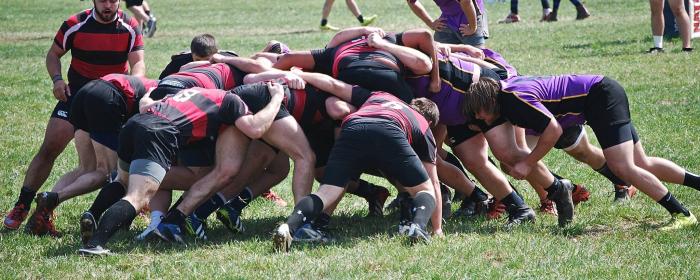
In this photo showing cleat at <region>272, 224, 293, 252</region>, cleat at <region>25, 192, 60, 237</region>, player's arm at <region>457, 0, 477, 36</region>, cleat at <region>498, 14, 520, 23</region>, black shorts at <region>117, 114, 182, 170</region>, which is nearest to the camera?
cleat at <region>272, 224, 293, 252</region>

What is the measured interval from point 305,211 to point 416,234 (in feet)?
2.40

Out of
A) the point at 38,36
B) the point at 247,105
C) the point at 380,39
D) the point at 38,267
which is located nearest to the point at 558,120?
the point at 380,39

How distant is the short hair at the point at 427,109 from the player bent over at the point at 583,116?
0.76 ft

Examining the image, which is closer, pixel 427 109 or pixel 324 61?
pixel 427 109

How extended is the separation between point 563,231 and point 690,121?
4.40 m

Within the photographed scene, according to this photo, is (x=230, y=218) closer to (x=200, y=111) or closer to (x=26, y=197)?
(x=200, y=111)

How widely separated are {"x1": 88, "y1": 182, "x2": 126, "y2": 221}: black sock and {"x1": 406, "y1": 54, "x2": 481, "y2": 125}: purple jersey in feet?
7.45

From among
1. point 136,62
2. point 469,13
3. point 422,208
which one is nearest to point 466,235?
point 422,208

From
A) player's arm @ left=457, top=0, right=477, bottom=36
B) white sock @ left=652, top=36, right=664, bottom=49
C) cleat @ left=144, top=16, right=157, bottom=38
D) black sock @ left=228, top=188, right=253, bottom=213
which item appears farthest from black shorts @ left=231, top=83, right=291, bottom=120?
cleat @ left=144, top=16, right=157, bottom=38

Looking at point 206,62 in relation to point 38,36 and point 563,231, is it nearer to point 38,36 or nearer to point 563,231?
point 563,231

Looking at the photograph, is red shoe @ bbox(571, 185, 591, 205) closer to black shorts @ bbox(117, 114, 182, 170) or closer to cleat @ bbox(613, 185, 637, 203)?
cleat @ bbox(613, 185, 637, 203)

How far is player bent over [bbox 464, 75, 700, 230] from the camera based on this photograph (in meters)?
6.51

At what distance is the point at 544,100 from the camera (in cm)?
671

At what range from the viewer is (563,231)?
256 inches
